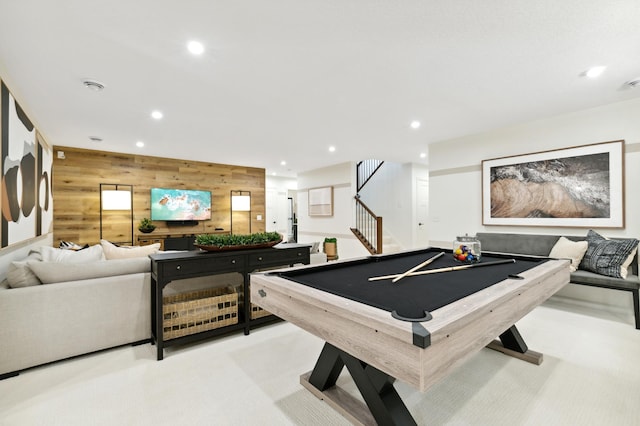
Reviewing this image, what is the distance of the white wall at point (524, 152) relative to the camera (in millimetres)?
3320

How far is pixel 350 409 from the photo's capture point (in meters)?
1.66

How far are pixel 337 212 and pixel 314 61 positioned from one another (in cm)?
529

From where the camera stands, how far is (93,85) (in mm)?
2797

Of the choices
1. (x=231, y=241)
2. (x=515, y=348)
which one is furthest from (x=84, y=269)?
(x=515, y=348)

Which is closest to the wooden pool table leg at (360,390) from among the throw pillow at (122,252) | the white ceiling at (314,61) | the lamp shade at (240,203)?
the white ceiling at (314,61)

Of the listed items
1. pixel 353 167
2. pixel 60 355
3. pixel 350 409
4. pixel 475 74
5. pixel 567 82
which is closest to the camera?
pixel 350 409

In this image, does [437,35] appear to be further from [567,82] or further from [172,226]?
[172,226]

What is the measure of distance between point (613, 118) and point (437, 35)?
302 cm

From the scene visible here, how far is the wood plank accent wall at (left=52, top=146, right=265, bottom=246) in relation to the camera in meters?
5.34

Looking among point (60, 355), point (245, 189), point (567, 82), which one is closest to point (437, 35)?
point (567, 82)

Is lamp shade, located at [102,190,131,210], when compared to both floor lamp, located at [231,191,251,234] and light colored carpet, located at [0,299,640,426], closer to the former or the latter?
floor lamp, located at [231,191,251,234]

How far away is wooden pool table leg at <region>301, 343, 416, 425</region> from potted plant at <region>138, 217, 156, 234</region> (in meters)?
5.41

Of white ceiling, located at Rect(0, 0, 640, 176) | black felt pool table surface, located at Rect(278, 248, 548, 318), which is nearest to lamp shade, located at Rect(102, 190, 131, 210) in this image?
white ceiling, located at Rect(0, 0, 640, 176)

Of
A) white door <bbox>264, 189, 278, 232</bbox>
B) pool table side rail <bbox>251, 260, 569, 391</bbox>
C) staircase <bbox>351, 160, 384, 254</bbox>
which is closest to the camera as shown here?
pool table side rail <bbox>251, 260, 569, 391</bbox>
